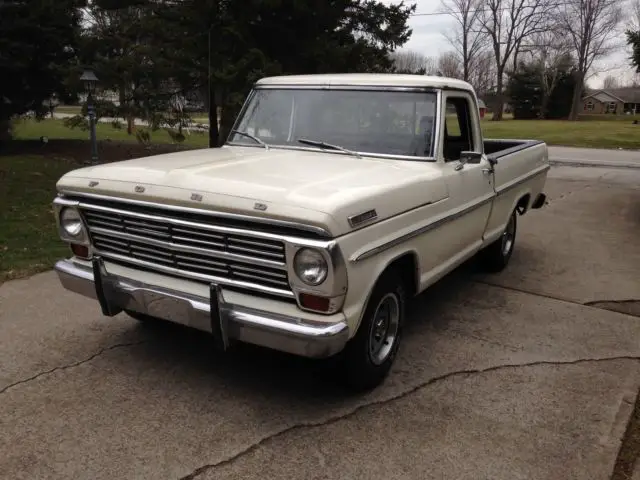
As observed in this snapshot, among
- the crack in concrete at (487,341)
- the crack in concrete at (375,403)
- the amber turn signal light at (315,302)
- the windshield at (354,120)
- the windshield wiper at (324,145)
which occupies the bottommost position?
the crack in concrete at (375,403)

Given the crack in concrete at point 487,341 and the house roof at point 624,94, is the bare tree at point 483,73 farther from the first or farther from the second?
the crack in concrete at point 487,341

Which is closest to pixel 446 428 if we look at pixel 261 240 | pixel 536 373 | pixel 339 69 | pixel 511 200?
pixel 536 373

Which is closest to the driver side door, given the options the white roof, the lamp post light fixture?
the white roof

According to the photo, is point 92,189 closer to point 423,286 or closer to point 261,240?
point 261,240

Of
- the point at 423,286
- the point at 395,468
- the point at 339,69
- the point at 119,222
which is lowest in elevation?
the point at 395,468

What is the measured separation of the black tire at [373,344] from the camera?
3.46 metres

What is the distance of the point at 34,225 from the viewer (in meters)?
7.75

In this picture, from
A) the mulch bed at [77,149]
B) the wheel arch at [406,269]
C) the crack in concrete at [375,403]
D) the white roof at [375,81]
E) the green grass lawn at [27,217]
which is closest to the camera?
the crack in concrete at [375,403]

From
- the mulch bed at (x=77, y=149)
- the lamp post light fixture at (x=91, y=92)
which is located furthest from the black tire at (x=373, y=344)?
the mulch bed at (x=77, y=149)

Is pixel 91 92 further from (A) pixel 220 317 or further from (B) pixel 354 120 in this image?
(A) pixel 220 317

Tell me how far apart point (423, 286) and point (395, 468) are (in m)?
1.42

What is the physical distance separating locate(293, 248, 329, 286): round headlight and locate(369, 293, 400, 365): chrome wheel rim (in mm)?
726

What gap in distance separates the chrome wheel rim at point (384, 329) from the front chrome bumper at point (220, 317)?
2.02 ft

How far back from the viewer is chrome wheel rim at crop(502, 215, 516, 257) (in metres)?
6.31
